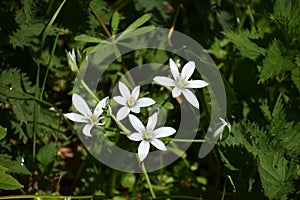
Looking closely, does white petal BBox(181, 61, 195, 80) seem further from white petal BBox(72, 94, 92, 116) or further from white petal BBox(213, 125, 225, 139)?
white petal BBox(72, 94, 92, 116)

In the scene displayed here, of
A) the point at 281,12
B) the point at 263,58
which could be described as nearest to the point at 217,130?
the point at 263,58

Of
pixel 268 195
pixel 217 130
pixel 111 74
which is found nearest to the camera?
pixel 268 195

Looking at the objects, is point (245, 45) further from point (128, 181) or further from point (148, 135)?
point (128, 181)

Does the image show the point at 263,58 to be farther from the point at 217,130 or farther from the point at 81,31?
the point at 81,31

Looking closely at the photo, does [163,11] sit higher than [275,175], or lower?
higher

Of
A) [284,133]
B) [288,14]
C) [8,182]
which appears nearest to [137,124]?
[8,182]

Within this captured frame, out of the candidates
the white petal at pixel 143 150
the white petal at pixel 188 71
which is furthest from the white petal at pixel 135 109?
the white petal at pixel 188 71

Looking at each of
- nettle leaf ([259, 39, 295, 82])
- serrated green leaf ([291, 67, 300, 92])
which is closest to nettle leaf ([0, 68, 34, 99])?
nettle leaf ([259, 39, 295, 82])
